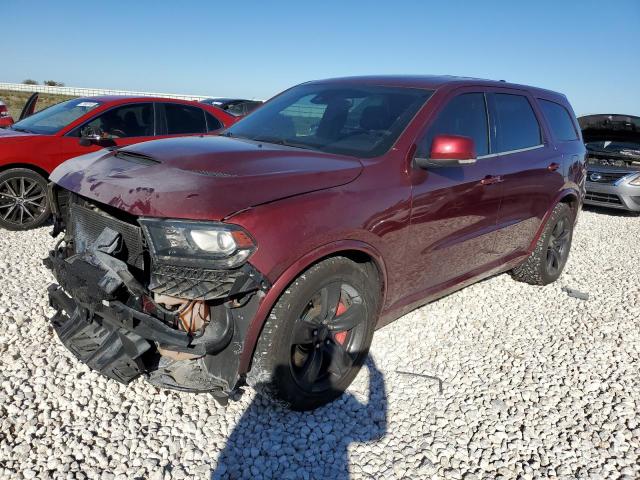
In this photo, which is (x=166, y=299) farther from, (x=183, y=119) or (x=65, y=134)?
(x=183, y=119)

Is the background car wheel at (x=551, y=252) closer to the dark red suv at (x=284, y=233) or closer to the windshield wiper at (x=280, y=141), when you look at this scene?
the dark red suv at (x=284, y=233)

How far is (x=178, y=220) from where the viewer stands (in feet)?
7.21

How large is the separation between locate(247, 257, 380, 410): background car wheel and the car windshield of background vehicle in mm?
810

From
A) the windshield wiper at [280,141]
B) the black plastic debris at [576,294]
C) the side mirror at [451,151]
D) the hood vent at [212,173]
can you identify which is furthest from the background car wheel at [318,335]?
the black plastic debris at [576,294]

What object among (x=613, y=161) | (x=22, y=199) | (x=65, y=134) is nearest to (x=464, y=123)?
(x=65, y=134)

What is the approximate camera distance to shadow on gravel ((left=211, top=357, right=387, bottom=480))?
241 centimetres

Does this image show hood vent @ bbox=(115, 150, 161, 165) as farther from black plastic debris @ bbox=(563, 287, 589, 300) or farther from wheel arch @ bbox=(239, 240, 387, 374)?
black plastic debris @ bbox=(563, 287, 589, 300)

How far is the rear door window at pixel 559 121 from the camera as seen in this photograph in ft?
15.4

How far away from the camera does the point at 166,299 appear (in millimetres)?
2367

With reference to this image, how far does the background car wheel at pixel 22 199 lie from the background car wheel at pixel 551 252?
548 cm

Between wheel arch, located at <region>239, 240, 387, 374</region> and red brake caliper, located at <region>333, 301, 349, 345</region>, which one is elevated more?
wheel arch, located at <region>239, 240, 387, 374</region>

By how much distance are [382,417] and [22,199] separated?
5.16 meters

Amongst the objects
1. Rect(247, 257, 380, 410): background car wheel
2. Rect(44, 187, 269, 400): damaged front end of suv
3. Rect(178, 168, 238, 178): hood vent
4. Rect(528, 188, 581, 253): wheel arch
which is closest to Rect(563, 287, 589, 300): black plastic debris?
Rect(528, 188, 581, 253): wheel arch

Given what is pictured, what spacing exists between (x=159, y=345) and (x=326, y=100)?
88.8 inches
